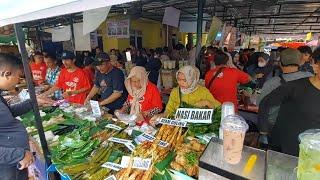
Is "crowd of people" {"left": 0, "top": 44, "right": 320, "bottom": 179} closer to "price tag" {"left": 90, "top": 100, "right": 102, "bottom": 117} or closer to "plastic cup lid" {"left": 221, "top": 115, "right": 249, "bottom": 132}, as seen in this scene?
"price tag" {"left": 90, "top": 100, "right": 102, "bottom": 117}

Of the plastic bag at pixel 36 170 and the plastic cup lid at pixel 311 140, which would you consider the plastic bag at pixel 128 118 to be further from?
the plastic cup lid at pixel 311 140

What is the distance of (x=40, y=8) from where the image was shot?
1.57 metres

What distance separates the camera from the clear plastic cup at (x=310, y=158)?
3.04 ft

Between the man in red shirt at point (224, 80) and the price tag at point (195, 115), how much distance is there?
1.77 metres

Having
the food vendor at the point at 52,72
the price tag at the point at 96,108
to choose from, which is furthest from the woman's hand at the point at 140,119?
the food vendor at the point at 52,72

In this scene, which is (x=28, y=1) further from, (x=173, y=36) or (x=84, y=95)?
(x=173, y=36)

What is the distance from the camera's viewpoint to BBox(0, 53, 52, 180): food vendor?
2002 mm

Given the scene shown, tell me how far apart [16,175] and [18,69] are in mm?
1022

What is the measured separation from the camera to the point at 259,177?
116 centimetres

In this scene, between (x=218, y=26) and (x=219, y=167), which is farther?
(x=218, y=26)

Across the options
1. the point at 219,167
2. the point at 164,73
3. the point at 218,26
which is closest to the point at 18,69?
the point at 219,167

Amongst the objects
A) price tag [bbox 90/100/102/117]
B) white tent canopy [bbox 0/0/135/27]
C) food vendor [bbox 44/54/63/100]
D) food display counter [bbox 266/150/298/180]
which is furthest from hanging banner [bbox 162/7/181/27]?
food display counter [bbox 266/150/298/180]

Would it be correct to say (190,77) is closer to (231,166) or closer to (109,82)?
(109,82)

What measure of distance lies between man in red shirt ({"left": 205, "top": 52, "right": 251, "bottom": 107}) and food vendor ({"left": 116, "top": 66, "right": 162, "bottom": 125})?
1.21m
